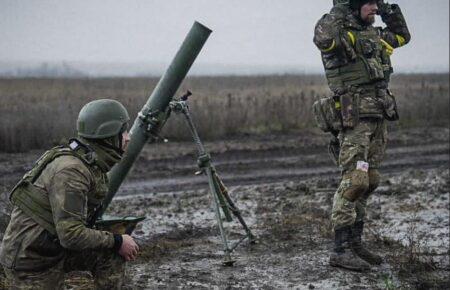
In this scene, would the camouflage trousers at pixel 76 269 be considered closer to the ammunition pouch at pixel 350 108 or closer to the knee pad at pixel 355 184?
the knee pad at pixel 355 184

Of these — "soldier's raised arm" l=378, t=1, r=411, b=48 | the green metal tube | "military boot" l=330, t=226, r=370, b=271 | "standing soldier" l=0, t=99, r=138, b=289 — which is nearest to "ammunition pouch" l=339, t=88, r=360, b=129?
"soldier's raised arm" l=378, t=1, r=411, b=48

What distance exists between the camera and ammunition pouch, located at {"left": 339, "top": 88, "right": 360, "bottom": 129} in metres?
6.14

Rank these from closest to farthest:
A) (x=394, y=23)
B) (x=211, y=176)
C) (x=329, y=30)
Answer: (x=329, y=30), (x=211, y=176), (x=394, y=23)

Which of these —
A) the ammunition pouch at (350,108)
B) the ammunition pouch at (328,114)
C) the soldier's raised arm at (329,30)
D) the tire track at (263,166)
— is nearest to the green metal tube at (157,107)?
the soldier's raised arm at (329,30)

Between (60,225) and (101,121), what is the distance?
2.38 feet

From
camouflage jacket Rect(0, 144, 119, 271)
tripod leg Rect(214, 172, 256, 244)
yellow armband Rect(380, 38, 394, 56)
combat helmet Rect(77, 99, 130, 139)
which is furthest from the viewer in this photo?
tripod leg Rect(214, 172, 256, 244)

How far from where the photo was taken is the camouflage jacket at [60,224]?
12.8 ft

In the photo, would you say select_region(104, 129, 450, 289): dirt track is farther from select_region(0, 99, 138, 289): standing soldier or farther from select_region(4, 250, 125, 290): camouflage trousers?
select_region(0, 99, 138, 289): standing soldier

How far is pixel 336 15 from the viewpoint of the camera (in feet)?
20.2

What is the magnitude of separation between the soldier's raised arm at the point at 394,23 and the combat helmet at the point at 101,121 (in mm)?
3417

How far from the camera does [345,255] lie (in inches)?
246

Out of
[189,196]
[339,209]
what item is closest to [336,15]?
[339,209]

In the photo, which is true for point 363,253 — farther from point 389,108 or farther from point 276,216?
point 276,216

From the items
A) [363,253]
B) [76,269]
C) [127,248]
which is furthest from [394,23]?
[76,269]
